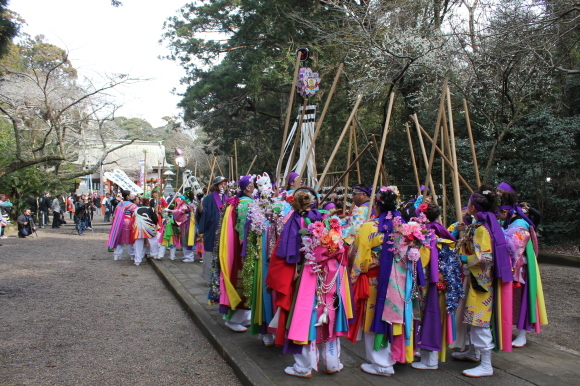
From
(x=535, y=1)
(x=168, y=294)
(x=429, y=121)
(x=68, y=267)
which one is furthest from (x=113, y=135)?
(x=535, y=1)

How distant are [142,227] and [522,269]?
27.9ft

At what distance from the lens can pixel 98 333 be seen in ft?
18.8

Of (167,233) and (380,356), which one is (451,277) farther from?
(167,233)

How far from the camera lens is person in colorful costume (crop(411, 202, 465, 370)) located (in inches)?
165

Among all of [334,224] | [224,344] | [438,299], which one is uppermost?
[334,224]

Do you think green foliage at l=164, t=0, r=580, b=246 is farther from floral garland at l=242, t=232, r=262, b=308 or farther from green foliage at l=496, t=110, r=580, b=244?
floral garland at l=242, t=232, r=262, b=308

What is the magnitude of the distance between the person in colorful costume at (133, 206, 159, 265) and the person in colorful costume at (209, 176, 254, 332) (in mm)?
6076

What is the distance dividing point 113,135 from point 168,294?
17.4 m

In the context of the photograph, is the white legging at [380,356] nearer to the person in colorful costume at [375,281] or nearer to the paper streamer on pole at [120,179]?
the person in colorful costume at [375,281]

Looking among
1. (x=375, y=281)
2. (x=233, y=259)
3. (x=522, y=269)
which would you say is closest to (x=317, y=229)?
(x=375, y=281)

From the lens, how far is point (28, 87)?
17000mm

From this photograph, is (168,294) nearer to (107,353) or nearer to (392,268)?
(107,353)

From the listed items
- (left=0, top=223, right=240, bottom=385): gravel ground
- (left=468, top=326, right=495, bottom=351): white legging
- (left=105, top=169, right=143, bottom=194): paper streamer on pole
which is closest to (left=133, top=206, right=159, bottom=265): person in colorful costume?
(left=0, top=223, right=240, bottom=385): gravel ground

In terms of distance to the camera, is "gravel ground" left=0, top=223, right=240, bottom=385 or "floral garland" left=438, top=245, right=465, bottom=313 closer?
"floral garland" left=438, top=245, right=465, bottom=313
